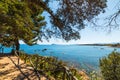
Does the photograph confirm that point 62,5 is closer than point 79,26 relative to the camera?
Yes

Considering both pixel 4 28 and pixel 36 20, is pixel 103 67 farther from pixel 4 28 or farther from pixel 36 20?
pixel 36 20

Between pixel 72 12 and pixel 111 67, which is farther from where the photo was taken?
pixel 111 67

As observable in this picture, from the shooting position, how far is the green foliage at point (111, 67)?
2533cm

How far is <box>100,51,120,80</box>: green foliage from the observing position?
25.3 metres

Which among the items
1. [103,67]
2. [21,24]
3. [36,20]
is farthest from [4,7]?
[36,20]

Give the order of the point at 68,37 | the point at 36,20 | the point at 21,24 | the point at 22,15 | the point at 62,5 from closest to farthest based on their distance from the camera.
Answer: the point at 62,5, the point at 68,37, the point at 21,24, the point at 22,15, the point at 36,20

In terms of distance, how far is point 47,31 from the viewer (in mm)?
14766

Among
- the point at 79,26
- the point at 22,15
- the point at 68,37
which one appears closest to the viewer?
the point at 79,26

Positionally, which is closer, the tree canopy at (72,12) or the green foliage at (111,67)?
the tree canopy at (72,12)

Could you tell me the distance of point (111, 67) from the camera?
26.1m

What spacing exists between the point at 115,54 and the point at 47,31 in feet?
45.3

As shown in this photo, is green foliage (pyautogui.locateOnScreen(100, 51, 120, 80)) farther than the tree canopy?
Yes

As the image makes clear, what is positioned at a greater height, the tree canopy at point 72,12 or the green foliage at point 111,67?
the tree canopy at point 72,12

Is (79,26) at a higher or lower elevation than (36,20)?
lower
